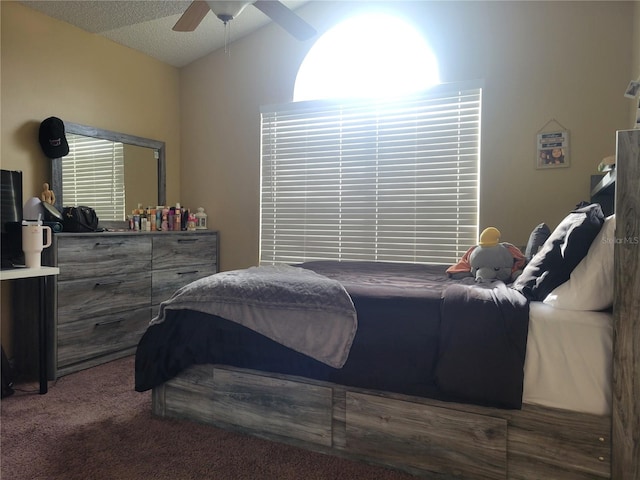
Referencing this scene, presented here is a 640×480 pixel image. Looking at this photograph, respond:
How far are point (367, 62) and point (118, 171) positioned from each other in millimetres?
2164

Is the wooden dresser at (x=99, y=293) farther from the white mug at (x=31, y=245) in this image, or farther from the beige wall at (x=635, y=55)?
the beige wall at (x=635, y=55)

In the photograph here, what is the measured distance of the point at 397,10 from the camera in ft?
10.9

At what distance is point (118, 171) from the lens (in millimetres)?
3426

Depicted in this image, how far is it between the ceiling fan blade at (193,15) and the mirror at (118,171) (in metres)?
1.20

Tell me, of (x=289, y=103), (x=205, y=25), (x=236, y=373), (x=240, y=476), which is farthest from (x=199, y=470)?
(x=205, y=25)

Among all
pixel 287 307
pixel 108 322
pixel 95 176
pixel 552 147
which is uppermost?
pixel 552 147

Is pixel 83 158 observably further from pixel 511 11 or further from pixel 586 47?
pixel 586 47

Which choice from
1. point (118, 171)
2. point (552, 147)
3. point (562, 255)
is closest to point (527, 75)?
point (552, 147)

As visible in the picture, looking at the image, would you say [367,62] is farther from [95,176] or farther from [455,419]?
[455,419]

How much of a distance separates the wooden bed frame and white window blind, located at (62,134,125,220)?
1.72 meters

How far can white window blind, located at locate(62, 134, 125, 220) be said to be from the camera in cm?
306

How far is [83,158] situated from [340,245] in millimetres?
2010

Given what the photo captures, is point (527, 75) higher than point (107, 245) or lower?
higher

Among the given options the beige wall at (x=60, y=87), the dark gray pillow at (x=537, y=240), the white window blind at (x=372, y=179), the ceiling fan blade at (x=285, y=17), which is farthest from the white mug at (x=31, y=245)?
the dark gray pillow at (x=537, y=240)
